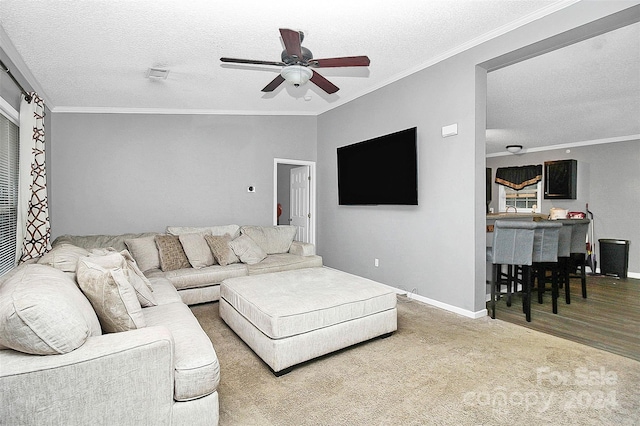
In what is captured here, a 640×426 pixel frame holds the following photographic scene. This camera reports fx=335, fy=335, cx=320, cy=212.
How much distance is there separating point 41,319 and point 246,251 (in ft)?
10.6

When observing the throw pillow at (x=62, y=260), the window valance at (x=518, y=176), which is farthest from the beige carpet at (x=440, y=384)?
the window valance at (x=518, y=176)

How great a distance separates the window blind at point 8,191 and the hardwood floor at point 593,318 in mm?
5055

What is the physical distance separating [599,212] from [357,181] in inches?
210

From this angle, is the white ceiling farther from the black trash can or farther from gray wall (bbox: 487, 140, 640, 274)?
the black trash can

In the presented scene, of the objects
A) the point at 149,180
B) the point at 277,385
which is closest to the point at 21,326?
the point at 277,385

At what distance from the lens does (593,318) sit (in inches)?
140

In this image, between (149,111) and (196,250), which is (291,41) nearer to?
(196,250)

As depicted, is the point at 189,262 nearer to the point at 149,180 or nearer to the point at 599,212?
the point at 149,180

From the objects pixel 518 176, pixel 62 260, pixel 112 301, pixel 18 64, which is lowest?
pixel 112 301

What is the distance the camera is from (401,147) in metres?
4.24

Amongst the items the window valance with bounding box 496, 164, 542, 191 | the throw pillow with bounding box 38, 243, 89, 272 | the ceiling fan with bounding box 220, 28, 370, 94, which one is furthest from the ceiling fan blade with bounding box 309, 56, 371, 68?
the window valance with bounding box 496, 164, 542, 191

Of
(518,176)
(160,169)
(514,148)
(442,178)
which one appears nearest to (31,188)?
(160,169)

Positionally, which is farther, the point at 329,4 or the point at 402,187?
the point at 402,187

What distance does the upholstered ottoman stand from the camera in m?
2.37
